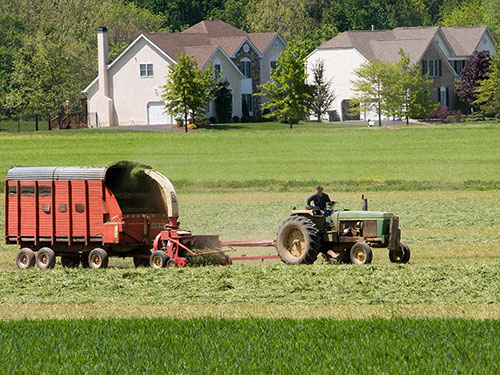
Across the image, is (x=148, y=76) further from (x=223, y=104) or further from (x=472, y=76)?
(x=472, y=76)

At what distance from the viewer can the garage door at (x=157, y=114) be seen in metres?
95.8

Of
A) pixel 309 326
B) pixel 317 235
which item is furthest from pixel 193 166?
pixel 309 326

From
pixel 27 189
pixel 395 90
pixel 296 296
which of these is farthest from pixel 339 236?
pixel 395 90

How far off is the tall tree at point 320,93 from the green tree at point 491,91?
580 inches

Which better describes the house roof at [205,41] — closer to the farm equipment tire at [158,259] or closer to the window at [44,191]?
the window at [44,191]

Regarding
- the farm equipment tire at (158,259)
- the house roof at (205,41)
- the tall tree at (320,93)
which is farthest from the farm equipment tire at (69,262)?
the tall tree at (320,93)

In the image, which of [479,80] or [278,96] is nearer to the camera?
[278,96]

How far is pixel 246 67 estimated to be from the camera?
105000mm

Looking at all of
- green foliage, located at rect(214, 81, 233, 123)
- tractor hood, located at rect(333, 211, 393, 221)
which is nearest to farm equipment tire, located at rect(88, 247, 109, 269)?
tractor hood, located at rect(333, 211, 393, 221)

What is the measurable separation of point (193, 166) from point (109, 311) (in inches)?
1514

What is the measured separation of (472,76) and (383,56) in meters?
9.45

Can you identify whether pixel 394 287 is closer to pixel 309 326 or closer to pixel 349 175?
pixel 309 326

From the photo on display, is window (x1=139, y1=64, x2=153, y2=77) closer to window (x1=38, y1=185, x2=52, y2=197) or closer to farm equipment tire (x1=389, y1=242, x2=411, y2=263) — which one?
window (x1=38, y1=185, x2=52, y2=197)

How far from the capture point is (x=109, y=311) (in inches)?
722
